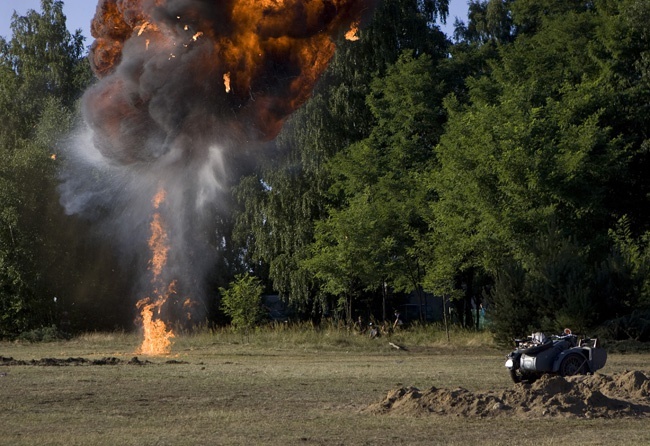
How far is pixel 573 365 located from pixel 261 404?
295 inches

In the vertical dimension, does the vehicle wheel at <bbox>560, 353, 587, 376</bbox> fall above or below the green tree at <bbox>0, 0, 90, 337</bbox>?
below

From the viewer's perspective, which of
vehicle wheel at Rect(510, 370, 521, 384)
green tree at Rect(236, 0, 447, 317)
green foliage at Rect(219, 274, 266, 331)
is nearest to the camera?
vehicle wheel at Rect(510, 370, 521, 384)

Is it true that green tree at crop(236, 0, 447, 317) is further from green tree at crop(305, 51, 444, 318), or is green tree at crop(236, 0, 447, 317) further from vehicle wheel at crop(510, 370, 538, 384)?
vehicle wheel at crop(510, 370, 538, 384)

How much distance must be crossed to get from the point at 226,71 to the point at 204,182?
7677 mm

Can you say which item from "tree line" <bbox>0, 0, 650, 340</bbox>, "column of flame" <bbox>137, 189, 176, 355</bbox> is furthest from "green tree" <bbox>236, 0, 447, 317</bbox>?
"column of flame" <bbox>137, 189, 176, 355</bbox>

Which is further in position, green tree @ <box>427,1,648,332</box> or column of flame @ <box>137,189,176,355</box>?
green tree @ <box>427,1,648,332</box>

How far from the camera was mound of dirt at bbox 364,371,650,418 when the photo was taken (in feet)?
53.6

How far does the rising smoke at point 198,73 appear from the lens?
29.5m

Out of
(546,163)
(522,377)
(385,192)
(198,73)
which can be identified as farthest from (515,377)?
(385,192)

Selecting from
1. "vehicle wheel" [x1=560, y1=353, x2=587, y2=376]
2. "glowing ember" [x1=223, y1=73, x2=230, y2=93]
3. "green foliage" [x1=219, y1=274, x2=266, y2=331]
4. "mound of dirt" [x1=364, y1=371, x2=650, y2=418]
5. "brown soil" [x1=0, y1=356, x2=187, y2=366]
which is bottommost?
"mound of dirt" [x1=364, y1=371, x2=650, y2=418]

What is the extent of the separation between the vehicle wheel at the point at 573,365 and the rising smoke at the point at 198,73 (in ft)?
44.7

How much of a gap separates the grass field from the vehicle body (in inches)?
26.3

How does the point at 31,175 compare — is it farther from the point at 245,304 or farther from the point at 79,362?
the point at 79,362

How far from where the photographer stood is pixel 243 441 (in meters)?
13.8
